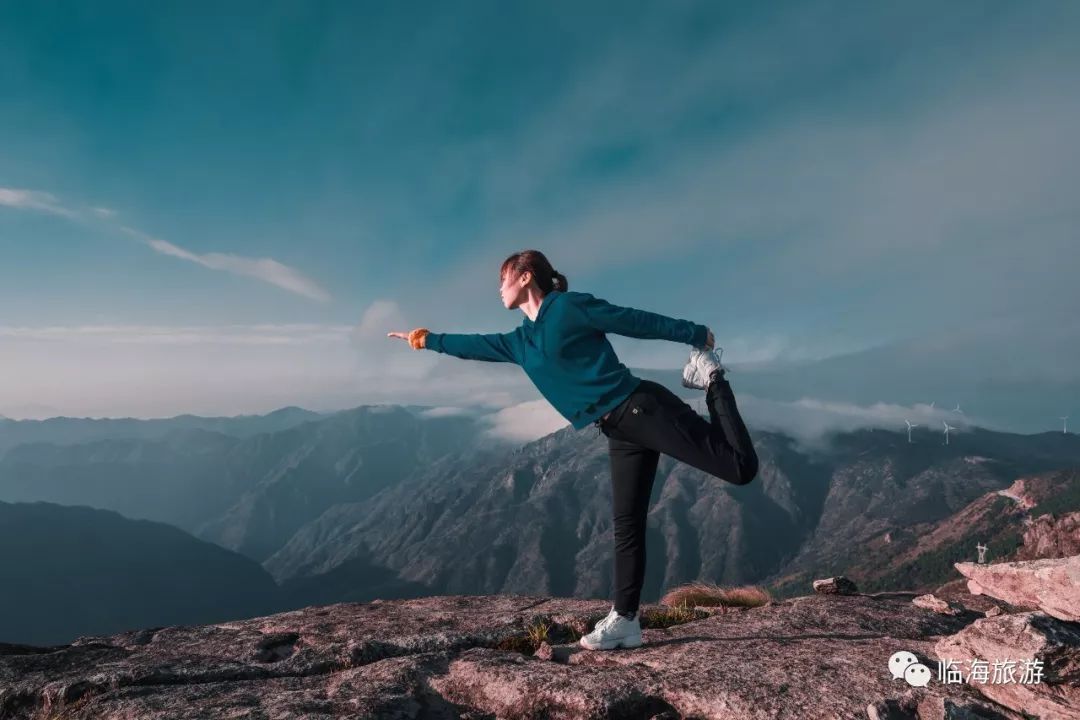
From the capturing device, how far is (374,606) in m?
14.0

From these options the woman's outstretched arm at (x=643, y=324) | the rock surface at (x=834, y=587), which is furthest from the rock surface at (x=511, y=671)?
the woman's outstretched arm at (x=643, y=324)

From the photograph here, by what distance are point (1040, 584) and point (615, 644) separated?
609 centimetres

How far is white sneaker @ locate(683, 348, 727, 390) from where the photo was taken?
7770 mm

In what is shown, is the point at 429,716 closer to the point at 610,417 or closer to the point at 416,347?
the point at 610,417

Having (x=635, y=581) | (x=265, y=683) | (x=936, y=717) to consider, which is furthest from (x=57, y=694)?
(x=936, y=717)

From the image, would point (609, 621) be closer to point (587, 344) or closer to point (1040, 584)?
point (587, 344)

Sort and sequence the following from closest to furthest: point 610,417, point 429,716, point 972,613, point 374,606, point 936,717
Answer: point 936,717 < point 429,716 < point 610,417 < point 972,613 < point 374,606

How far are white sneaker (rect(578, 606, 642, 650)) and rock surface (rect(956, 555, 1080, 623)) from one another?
18.3 ft

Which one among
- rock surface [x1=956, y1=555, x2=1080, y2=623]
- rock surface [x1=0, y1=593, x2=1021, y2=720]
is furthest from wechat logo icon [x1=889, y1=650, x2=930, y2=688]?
rock surface [x1=956, y1=555, x2=1080, y2=623]

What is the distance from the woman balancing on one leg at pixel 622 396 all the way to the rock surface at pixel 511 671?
153 centimetres

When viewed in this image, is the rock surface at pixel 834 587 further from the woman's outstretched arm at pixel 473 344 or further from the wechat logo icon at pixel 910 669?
the woman's outstretched arm at pixel 473 344

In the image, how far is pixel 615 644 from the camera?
8523 millimetres

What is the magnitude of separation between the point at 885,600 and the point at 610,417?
842cm

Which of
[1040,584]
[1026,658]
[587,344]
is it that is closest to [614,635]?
[587,344]
